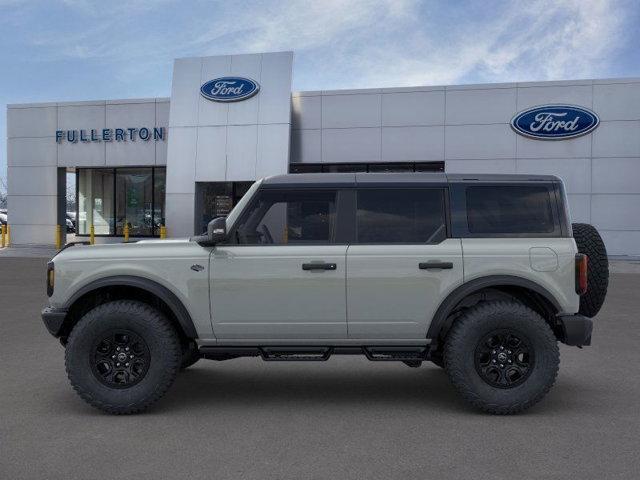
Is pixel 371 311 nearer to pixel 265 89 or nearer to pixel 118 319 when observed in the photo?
pixel 118 319

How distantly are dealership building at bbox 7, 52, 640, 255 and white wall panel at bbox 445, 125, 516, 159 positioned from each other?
4 cm

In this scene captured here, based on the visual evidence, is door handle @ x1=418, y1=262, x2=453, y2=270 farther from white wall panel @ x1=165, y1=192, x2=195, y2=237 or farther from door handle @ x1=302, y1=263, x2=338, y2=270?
white wall panel @ x1=165, y1=192, x2=195, y2=237

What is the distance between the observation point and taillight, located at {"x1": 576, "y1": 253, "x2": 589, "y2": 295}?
16.4 feet

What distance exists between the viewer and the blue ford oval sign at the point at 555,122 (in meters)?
22.4

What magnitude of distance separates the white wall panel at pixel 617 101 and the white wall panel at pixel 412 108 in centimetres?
551

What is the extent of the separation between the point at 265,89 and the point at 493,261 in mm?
20219

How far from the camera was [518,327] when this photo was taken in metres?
4.93

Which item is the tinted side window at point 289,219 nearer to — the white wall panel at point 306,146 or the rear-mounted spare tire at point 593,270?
the rear-mounted spare tire at point 593,270

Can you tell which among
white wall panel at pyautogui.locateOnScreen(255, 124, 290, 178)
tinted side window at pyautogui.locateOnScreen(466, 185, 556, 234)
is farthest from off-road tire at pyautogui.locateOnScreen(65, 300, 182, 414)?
white wall panel at pyautogui.locateOnScreen(255, 124, 290, 178)

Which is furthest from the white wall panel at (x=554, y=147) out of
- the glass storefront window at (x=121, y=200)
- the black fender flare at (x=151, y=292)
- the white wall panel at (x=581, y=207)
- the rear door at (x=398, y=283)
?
the black fender flare at (x=151, y=292)

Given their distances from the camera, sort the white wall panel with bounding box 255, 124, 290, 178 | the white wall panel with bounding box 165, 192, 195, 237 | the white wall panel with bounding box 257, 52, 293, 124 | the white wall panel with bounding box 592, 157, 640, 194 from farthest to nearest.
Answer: the white wall panel with bounding box 165, 192, 195, 237 < the white wall panel with bounding box 257, 52, 293, 124 < the white wall panel with bounding box 255, 124, 290, 178 < the white wall panel with bounding box 592, 157, 640, 194

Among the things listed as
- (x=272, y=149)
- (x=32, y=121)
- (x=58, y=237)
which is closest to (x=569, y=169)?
(x=272, y=149)

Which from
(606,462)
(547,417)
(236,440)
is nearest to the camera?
(606,462)

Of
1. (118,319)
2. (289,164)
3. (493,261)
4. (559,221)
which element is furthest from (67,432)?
(289,164)
